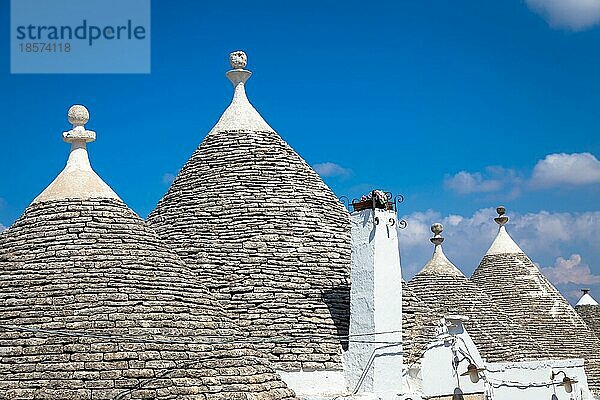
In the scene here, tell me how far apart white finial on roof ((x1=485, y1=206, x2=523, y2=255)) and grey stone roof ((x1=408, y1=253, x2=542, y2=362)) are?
143 inches

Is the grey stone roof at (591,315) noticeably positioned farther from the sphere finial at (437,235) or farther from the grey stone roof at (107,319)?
the grey stone roof at (107,319)

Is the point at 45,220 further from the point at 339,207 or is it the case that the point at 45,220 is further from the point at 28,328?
the point at 339,207

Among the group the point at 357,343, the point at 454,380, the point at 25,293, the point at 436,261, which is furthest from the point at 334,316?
the point at 436,261

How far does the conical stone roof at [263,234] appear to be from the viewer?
14938 mm

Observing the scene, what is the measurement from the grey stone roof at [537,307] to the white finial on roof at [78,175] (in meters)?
13.2

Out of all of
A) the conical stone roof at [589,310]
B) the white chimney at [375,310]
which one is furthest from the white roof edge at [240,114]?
the conical stone roof at [589,310]

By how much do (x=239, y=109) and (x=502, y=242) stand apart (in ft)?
37.5

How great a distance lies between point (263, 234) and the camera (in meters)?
16.2

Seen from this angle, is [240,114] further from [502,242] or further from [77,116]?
[502,242]

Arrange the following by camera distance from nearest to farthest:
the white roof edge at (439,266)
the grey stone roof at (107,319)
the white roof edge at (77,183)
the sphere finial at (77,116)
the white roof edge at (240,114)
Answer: the grey stone roof at (107,319) < the white roof edge at (77,183) < the sphere finial at (77,116) < the white roof edge at (240,114) < the white roof edge at (439,266)

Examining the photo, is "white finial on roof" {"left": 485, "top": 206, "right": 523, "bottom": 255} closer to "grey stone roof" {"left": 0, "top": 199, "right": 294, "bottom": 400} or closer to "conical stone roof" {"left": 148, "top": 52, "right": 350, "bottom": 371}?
"conical stone roof" {"left": 148, "top": 52, "right": 350, "bottom": 371}

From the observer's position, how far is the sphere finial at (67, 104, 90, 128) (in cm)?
1412

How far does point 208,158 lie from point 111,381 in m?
8.16

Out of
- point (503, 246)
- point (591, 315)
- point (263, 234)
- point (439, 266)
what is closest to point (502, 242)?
point (503, 246)
